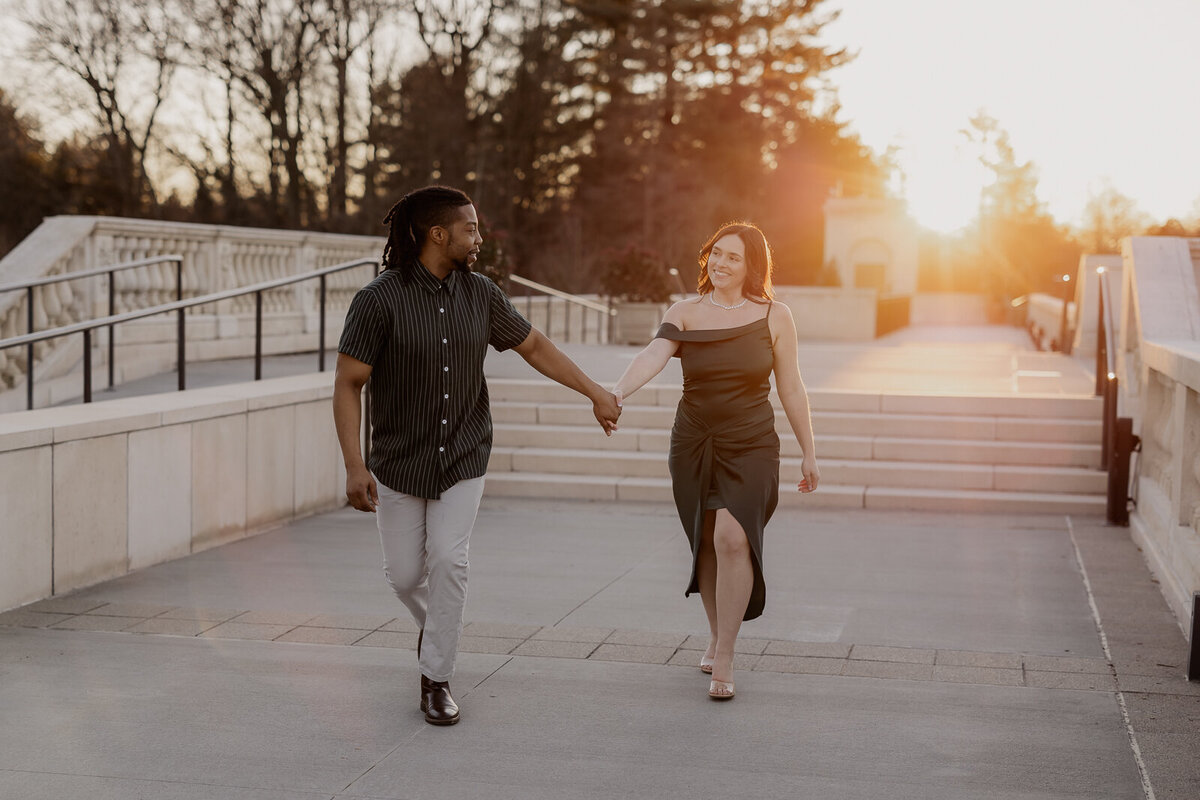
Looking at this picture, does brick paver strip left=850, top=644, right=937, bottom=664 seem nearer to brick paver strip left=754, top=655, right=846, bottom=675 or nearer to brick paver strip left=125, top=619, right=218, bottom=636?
brick paver strip left=754, top=655, right=846, bottom=675

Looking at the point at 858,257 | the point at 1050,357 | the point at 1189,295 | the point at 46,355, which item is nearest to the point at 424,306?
the point at 1189,295

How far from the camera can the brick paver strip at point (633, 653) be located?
5.76m

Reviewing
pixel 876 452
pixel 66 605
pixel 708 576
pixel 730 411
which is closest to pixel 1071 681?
pixel 708 576

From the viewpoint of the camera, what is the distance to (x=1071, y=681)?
5441 mm

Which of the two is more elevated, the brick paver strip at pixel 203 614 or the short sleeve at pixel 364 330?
the short sleeve at pixel 364 330

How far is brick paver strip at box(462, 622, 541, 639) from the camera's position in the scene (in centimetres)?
614

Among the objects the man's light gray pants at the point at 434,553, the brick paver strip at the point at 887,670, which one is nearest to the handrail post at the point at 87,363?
the man's light gray pants at the point at 434,553

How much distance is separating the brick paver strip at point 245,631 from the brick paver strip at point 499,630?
827 mm

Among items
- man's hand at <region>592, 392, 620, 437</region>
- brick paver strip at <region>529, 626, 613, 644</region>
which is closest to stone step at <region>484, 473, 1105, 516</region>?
brick paver strip at <region>529, 626, 613, 644</region>

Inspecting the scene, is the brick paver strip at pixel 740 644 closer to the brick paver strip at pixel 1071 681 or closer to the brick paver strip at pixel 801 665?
the brick paver strip at pixel 801 665

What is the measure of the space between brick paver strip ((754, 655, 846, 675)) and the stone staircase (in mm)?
4506

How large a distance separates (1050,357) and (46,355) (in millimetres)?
12847

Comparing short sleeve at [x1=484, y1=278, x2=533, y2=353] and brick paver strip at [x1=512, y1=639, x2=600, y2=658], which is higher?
short sleeve at [x1=484, y1=278, x2=533, y2=353]

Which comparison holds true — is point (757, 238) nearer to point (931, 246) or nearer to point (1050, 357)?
point (1050, 357)
